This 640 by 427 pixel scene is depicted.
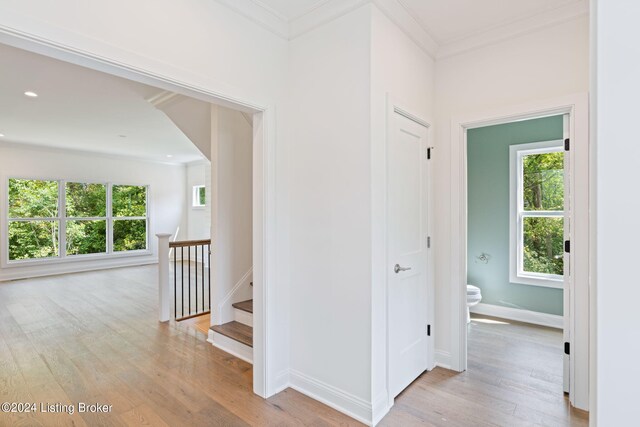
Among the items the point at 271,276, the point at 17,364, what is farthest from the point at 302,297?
the point at 17,364

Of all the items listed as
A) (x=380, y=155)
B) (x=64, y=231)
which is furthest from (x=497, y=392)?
(x=64, y=231)

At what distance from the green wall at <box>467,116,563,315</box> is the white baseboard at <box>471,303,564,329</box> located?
5 centimetres

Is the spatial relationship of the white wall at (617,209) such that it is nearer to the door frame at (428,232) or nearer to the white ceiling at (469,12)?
the door frame at (428,232)

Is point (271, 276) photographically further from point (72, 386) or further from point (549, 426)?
point (549, 426)

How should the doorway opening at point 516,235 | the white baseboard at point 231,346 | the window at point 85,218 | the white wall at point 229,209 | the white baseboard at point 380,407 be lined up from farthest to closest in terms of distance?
the window at point 85,218 < the doorway opening at point 516,235 < the white wall at point 229,209 < the white baseboard at point 231,346 < the white baseboard at point 380,407

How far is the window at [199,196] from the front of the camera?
8695 millimetres

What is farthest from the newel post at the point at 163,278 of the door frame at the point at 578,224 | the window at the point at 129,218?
the window at the point at 129,218

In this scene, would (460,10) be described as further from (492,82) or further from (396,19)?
(492,82)

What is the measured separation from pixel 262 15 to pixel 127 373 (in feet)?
9.78

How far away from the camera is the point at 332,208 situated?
2293mm

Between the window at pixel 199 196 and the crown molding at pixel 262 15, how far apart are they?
6.79 meters

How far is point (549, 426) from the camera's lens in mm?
2062

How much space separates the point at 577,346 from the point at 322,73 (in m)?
2.58

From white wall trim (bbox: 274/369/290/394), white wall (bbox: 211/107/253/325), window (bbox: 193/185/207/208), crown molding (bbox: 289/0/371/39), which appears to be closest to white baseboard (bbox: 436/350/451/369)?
white wall trim (bbox: 274/369/290/394)
